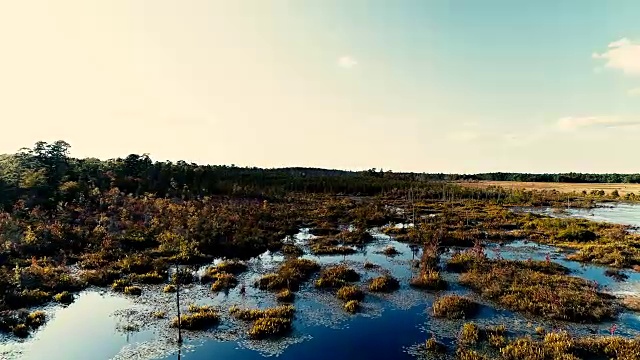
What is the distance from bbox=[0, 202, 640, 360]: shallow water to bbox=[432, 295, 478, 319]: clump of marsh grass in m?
0.63

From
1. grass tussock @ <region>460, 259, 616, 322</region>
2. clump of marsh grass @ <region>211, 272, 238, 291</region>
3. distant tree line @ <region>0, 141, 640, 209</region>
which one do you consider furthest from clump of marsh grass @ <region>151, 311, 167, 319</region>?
distant tree line @ <region>0, 141, 640, 209</region>

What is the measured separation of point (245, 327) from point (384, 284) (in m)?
10.6

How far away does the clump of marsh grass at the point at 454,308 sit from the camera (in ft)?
76.7

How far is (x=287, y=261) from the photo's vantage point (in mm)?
35438

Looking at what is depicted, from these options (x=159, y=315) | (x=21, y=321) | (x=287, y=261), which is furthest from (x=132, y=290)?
(x=287, y=261)

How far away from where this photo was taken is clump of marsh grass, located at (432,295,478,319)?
23.4m

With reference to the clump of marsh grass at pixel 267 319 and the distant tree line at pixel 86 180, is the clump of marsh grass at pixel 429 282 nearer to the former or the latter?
the clump of marsh grass at pixel 267 319

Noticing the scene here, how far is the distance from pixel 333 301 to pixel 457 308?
288 inches

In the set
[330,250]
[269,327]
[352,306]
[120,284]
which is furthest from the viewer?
[330,250]

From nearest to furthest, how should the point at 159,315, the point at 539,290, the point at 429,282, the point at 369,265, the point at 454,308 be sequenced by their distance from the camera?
the point at 159,315 → the point at 454,308 → the point at 539,290 → the point at 429,282 → the point at 369,265

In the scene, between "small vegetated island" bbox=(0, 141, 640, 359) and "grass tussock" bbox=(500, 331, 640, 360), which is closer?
"grass tussock" bbox=(500, 331, 640, 360)

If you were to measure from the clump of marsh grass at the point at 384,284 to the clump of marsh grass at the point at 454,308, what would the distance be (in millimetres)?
4138

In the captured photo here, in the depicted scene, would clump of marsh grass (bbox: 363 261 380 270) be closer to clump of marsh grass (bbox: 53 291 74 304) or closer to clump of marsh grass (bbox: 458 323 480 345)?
clump of marsh grass (bbox: 458 323 480 345)

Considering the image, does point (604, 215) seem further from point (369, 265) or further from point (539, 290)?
point (369, 265)
